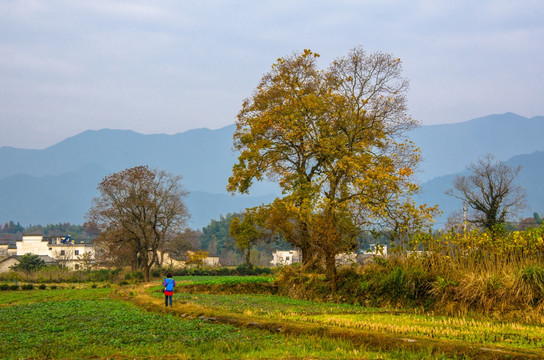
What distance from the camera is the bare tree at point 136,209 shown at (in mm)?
56656

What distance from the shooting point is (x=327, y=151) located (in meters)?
35.6

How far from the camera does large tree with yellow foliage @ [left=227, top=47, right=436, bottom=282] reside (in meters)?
31.9

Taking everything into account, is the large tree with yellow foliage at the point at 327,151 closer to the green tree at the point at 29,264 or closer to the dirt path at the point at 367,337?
the dirt path at the point at 367,337

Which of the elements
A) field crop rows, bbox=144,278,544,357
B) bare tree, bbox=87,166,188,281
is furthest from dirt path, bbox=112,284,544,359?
bare tree, bbox=87,166,188,281

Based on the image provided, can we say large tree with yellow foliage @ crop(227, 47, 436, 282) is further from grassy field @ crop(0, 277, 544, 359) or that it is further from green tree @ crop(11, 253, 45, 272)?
green tree @ crop(11, 253, 45, 272)

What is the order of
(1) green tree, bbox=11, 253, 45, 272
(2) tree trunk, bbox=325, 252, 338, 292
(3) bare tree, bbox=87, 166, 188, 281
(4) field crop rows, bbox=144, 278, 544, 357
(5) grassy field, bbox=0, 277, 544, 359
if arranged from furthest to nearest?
(1) green tree, bbox=11, 253, 45, 272 < (3) bare tree, bbox=87, 166, 188, 281 < (2) tree trunk, bbox=325, 252, 338, 292 < (4) field crop rows, bbox=144, 278, 544, 357 < (5) grassy field, bbox=0, 277, 544, 359

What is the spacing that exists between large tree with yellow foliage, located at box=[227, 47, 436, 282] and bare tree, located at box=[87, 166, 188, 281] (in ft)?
53.2

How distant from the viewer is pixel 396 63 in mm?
37031

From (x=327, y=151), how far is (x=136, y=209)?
31.2 m

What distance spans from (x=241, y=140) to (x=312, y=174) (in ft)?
20.6

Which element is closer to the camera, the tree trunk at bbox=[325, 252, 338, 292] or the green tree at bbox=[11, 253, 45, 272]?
Result: the tree trunk at bbox=[325, 252, 338, 292]

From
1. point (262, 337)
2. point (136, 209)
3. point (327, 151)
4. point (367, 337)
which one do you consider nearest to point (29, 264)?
point (136, 209)

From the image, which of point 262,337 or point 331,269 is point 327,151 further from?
point 262,337

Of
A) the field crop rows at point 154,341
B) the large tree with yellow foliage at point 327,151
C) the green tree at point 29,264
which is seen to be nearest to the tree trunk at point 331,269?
the large tree with yellow foliage at point 327,151
